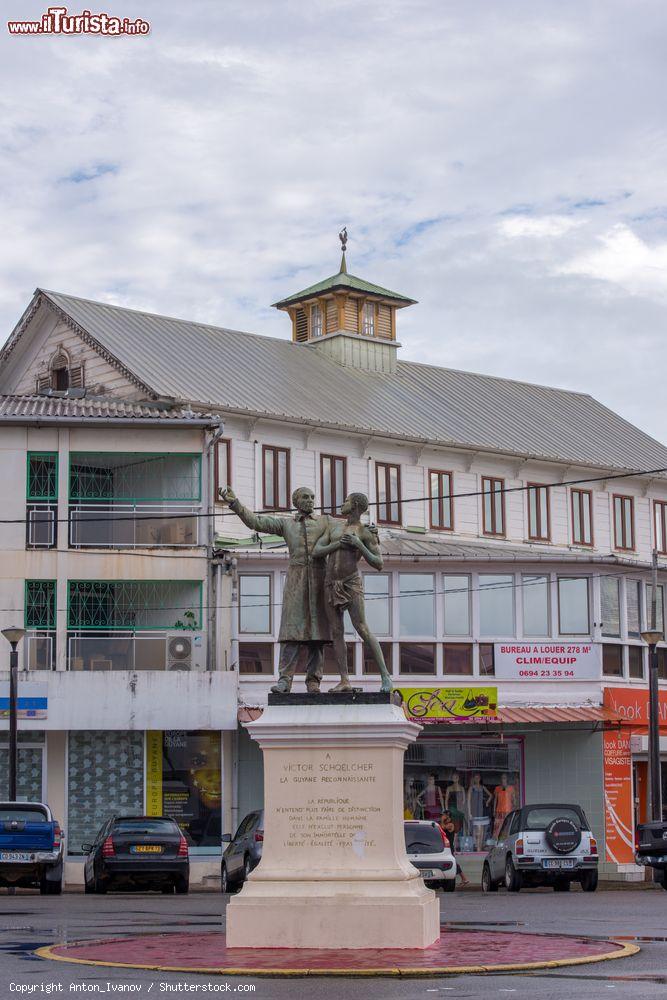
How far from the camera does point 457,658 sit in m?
41.2

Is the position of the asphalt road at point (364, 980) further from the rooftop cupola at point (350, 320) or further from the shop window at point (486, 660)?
the rooftop cupola at point (350, 320)

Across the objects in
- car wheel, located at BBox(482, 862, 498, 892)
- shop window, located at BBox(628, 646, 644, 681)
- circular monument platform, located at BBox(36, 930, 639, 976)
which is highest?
shop window, located at BBox(628, 646, 644, 681)

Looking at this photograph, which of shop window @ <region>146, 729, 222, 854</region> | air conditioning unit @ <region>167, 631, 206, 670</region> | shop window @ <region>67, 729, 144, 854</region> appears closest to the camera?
shop window @ <region>67, 729, 144, 854</region>

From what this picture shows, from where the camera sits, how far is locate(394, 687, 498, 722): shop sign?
40.0 metres

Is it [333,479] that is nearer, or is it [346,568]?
[346,568]

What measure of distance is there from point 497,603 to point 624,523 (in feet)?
34.8

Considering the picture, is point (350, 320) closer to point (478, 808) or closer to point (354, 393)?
point (354, 393)

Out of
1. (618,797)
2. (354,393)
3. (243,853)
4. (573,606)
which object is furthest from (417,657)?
(243,853)

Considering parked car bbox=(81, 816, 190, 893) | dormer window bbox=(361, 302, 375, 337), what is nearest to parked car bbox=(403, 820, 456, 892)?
parked car bbox=(81, 816, 190, 893)

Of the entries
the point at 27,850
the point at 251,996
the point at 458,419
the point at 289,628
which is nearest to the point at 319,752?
the point at 289,628

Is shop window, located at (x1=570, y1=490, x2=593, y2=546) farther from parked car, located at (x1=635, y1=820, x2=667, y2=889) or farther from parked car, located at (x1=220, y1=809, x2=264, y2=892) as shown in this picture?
parked car, located at (x1=220, y1=809, x2=264, y2=892)

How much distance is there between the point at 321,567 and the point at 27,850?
12.3 meters

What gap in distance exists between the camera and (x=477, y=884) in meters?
36.9

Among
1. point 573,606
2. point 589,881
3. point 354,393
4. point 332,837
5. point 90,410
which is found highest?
point 354,393
